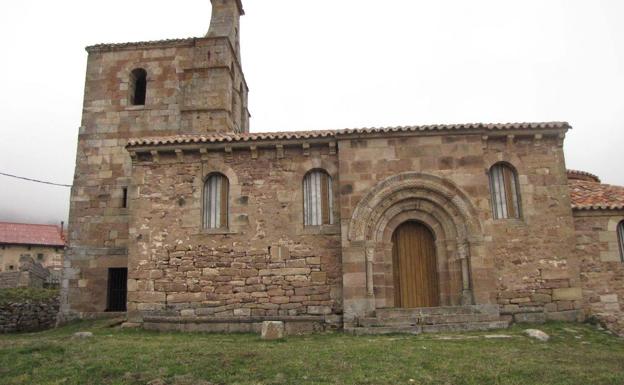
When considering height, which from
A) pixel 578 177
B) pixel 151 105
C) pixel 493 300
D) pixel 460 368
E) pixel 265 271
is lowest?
pixel 460 368

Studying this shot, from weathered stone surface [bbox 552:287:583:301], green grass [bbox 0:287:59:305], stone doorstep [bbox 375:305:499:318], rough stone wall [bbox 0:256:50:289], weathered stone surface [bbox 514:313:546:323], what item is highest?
rough stone wall [bbox 0:256:50:289]

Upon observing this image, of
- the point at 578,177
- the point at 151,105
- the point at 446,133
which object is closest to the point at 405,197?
the point at 446,133

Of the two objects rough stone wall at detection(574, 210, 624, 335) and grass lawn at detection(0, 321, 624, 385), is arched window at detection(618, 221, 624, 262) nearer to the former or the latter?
rough stone wall at detection(574, 210, 624, 335)

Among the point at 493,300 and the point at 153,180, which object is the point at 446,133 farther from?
the point at 153,180

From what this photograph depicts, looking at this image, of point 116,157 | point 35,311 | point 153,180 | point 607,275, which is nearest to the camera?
point 607,275

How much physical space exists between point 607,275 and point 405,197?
5.60 meters

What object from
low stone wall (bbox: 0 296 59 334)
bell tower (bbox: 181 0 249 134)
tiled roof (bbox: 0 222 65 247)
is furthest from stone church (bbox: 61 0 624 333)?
tiled roof (bbox: 0 222 65 247)

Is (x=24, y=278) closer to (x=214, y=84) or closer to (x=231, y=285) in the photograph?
(x=214, y=84)

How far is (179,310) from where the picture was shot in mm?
13125

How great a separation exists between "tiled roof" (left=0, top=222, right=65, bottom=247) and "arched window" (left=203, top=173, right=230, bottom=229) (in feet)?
123

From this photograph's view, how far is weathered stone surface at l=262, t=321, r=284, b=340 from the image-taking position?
11.0 meters

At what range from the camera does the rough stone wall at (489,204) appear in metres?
12.5

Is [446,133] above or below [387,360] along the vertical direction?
above

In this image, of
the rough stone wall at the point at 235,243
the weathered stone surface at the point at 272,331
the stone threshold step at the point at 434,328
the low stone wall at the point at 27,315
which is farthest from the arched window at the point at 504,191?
the low stone wall at the point at 27,315
